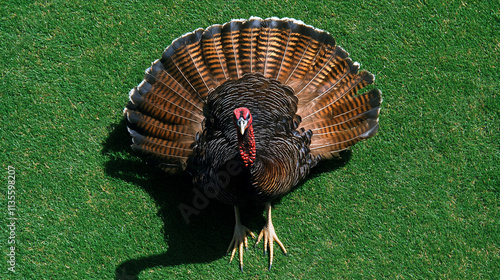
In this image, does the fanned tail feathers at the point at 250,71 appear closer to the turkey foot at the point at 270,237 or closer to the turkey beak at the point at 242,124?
the turkey foot at the point at 270,237

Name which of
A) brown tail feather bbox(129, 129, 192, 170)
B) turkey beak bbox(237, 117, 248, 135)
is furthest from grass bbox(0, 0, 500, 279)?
turkey beak bbox(237, 117, 248, 135)

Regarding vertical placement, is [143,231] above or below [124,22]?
below

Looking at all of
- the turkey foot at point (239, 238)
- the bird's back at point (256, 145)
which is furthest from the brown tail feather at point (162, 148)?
the turkey foot at point (239, 238)

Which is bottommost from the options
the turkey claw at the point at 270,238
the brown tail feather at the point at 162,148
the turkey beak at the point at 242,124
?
the turkey claw at the point at 270,238

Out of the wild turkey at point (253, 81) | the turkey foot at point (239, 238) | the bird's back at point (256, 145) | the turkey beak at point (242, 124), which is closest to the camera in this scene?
the turkey beak at point (242, 124)

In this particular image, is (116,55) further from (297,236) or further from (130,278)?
(297,236)

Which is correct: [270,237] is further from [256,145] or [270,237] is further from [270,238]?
[256,145]

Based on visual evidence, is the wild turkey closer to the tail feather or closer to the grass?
the tail feather

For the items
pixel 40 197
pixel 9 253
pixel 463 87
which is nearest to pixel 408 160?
pixel 463 87
